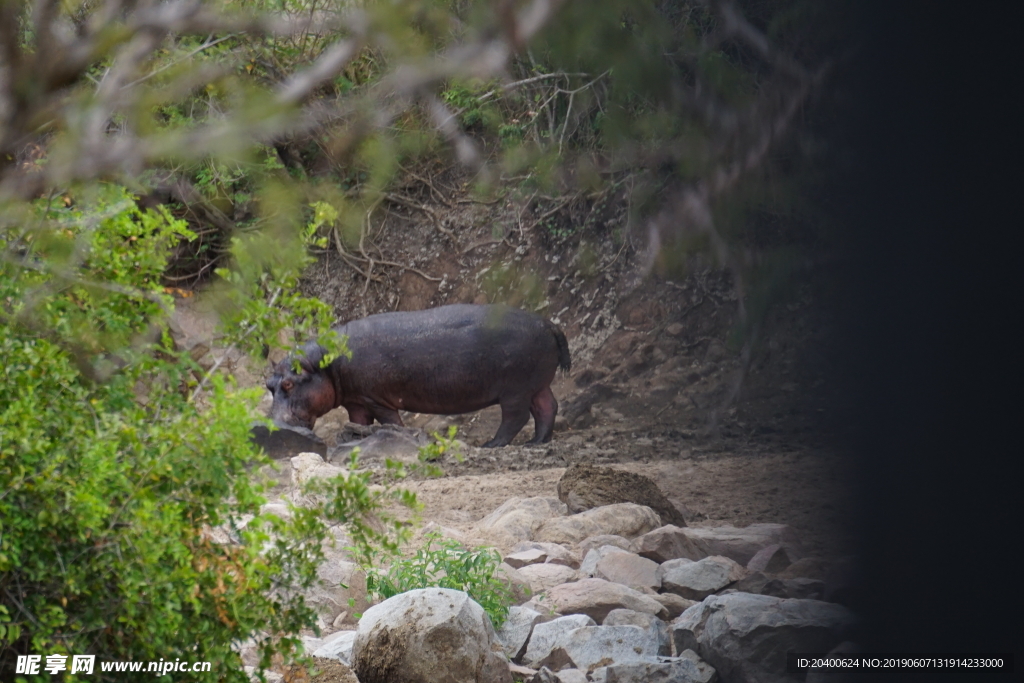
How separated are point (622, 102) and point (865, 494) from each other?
589 millimetres

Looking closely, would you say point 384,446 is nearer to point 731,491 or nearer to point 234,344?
point 731,491

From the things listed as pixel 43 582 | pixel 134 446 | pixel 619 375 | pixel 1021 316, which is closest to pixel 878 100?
pixel 1021 316

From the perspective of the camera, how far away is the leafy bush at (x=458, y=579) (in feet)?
9.72

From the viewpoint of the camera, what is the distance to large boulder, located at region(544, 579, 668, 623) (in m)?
3.08

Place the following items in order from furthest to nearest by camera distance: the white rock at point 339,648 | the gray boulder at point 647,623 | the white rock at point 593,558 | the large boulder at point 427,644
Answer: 1. the white rock at point 593,558
2. the gray boulder at point 647,623
3. the white rock at point 339,648
4. the large boulder at point 427,644

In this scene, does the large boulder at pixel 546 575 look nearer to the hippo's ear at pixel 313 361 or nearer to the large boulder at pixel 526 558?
the large boulder at pixel 526 558

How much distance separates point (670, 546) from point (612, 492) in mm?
684

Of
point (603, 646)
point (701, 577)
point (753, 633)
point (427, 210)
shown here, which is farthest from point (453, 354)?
point (753, 633)

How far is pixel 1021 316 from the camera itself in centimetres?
61

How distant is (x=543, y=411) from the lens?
650 centimetres

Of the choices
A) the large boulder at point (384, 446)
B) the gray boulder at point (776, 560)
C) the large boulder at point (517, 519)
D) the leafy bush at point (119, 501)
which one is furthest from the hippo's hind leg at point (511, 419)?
the gray boulder at point (776, 560)

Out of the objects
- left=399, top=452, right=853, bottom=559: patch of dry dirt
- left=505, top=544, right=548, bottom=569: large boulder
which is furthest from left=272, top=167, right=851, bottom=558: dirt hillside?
left=505, top=544, right=548, bottom=569: large boulder

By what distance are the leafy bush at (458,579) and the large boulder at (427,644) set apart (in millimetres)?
422

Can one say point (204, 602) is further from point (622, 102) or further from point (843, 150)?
point (843, 150)
